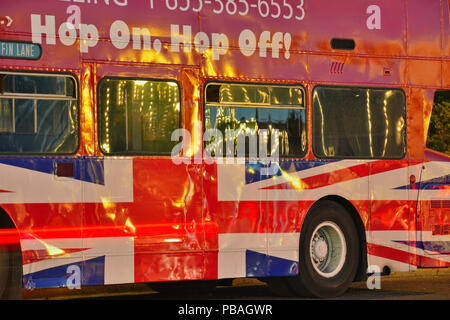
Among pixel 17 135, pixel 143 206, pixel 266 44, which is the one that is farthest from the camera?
pixel 266 44

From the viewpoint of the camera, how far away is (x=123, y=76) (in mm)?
10680

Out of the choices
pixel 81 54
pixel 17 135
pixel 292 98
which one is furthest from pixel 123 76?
pixel 292 98

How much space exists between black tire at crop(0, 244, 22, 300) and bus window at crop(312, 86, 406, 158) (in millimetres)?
4029

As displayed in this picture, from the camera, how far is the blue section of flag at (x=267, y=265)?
11438mm

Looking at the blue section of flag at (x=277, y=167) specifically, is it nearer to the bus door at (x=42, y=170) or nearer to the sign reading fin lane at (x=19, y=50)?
the bus door at (x=42, y=170)

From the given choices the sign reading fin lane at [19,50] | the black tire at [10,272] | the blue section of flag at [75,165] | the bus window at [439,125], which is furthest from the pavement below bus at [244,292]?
the sign reading fin lane at [19,50]

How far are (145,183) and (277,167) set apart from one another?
5.95 ft

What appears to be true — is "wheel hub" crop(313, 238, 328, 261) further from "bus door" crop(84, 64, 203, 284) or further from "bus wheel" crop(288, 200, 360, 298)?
"bus door" crop(84, 64, 203, 284)

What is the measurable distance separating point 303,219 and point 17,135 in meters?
3.83

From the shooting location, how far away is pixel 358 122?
12.3 metres

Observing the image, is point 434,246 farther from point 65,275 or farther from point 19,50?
point 19,50

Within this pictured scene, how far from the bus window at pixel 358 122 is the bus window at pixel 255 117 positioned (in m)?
0.27

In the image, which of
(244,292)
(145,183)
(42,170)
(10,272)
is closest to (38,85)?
(42,170)

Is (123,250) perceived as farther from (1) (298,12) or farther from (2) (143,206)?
(1) (298,12)
